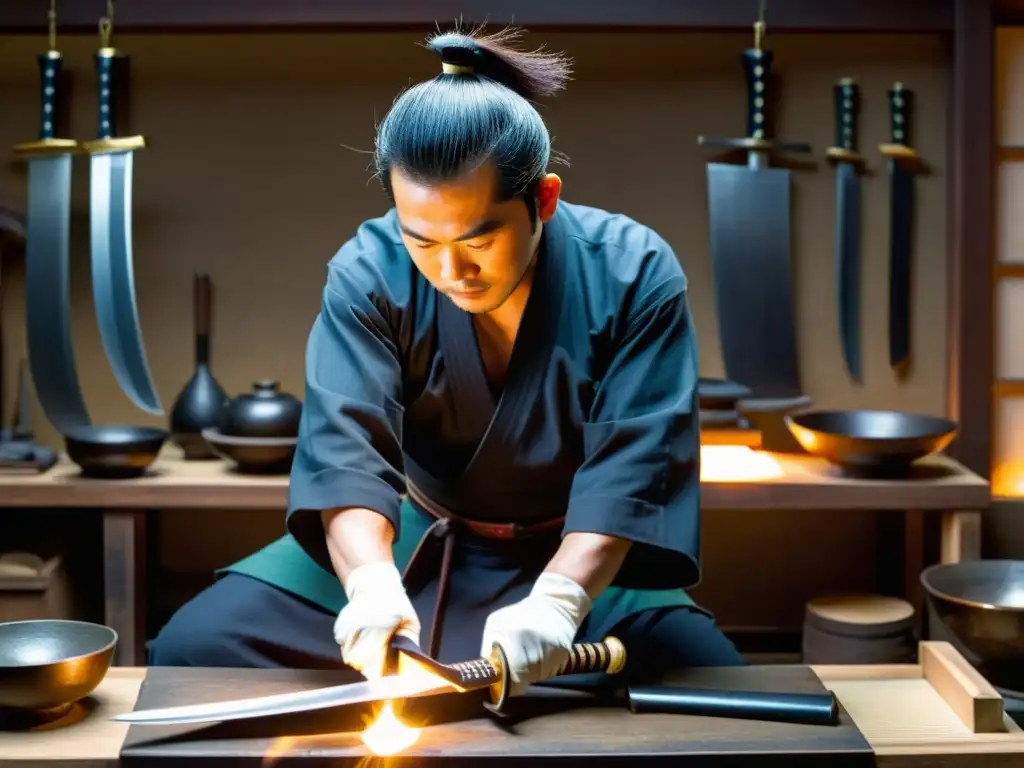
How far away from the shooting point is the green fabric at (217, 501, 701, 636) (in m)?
2.56

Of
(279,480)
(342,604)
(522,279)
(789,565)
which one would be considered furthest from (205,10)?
(789,565)

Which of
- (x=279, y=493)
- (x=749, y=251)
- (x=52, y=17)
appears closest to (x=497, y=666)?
(x=279, y=493)

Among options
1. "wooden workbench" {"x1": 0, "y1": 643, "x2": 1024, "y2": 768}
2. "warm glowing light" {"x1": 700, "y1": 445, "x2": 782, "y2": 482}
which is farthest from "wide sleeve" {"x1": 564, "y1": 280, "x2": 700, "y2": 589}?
"warm glowing light" {"x1": 700, "y1": 445, "x2": 782, "y2": 482}

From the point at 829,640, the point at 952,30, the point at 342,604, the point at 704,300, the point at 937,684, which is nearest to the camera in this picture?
the point at 937,684

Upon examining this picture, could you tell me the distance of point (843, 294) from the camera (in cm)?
398

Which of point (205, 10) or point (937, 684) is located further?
point (205, 10)

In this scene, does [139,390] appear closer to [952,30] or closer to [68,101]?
[68,101]

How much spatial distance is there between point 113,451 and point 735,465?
1.75 m

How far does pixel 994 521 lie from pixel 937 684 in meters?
1.76

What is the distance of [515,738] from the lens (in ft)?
6.63

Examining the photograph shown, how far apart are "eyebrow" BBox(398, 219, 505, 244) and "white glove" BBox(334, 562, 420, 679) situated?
58 centimetres

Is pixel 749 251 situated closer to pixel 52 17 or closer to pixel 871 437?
pixel 871 437

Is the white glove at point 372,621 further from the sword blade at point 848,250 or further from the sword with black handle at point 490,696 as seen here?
the sword blade at point 848,250

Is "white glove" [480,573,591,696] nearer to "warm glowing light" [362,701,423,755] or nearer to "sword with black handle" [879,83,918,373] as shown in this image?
"warm glowing light" [362,701,423,755]
